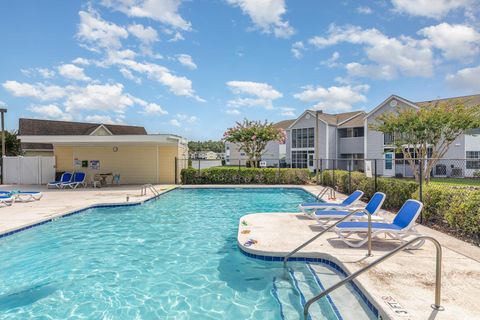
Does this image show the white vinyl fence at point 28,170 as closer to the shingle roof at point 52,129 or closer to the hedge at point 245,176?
the hedge at point 245,176

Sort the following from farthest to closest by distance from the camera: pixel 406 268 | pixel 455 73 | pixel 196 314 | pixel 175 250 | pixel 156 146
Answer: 1. pixel 156 146
2. pixel 455 73
3. pixel 175 250
4. pixel 406 268
5. pixel 196 314

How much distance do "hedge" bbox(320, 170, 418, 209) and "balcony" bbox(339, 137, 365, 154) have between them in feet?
50.8

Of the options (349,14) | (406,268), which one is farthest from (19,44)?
(406,268)

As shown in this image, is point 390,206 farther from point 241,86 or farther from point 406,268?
point 241,86

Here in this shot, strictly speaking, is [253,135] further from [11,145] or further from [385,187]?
[11,145]

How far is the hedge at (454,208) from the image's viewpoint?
21.2 ft

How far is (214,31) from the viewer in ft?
53.9

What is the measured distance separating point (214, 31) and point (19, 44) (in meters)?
9.21

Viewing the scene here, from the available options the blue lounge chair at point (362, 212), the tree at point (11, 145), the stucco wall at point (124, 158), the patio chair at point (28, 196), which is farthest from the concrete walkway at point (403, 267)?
the tree at point (11, 145)

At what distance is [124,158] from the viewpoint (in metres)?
20.8

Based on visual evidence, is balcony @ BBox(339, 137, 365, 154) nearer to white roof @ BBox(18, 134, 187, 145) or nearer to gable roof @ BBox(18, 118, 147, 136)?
white roof @ BBox(18, 134, 187, 145)

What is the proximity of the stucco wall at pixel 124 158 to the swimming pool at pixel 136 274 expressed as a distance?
11107mm

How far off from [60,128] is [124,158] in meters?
17.0

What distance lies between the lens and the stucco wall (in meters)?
20.8
